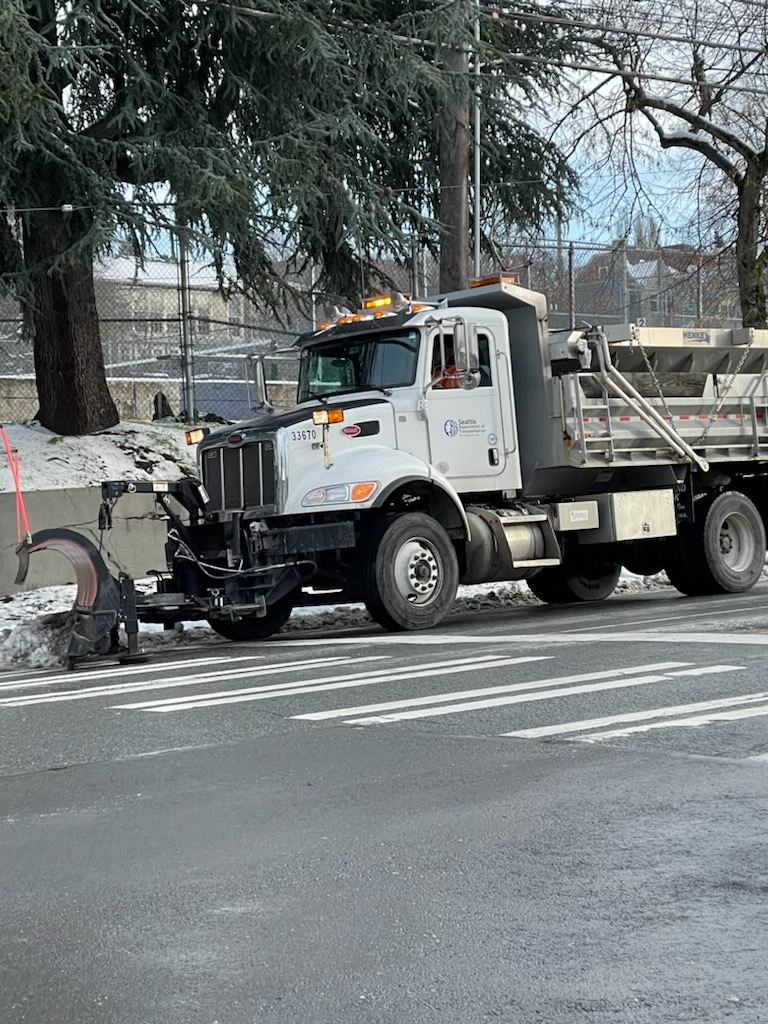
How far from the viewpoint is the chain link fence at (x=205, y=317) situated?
21.6 meters

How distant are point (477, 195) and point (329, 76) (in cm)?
371

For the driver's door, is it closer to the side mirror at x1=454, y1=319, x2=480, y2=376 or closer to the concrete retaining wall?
the side mirror at x1=454, y1=319, x2=480, y2=376

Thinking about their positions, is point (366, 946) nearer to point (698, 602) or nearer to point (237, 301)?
point (698, 602)

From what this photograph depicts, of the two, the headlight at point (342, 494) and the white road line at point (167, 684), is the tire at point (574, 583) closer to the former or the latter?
the headlight at point (342, 494)

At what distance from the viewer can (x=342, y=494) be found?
13711 mm

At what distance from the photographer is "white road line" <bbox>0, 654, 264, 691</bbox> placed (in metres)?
11.4

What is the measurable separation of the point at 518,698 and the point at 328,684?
5.36 ft

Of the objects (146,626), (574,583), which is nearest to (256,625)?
(146,626)

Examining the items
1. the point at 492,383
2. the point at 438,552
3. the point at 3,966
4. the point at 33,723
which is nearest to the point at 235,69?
the point at 492,383

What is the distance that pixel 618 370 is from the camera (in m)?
16.0

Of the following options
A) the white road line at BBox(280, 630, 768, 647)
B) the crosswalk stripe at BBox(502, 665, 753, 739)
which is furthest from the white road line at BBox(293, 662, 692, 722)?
the white road line at BBox(280, 630, 768, 647)

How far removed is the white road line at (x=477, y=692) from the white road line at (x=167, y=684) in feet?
6.71

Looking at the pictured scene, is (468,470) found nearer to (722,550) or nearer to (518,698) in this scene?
(722,550)

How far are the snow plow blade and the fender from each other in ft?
6.27
